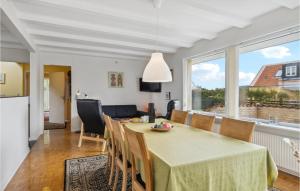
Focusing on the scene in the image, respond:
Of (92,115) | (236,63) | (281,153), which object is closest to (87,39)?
(92,115)

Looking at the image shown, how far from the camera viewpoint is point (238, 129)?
2.00 metres

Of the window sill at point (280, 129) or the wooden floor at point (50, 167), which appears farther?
the window sill at point (280, 129)

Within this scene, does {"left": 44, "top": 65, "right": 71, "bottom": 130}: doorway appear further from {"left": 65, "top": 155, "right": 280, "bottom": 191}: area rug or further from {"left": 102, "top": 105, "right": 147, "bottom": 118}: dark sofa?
{"left": 65, "top": 155, "right": 280, "bottom": 191}: area rug

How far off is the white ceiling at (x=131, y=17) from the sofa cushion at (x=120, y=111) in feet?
7.56

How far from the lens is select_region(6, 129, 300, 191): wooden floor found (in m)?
2.37

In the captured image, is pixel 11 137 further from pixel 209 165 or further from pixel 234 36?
pixel 234 36

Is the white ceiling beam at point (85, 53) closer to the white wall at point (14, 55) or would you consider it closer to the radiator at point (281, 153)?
the white wall at point (14, 55)

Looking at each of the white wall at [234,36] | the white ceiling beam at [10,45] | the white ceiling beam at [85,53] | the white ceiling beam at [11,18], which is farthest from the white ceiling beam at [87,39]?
the white ceiling beam at [10,45]

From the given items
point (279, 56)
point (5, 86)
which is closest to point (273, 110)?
point (279, 56)

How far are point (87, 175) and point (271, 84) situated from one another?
131 inches

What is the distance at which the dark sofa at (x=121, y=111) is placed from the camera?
5863 millimetres

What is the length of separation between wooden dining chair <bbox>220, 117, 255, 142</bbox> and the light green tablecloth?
13 centimetres

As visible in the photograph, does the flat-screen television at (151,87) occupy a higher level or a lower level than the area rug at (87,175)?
higher

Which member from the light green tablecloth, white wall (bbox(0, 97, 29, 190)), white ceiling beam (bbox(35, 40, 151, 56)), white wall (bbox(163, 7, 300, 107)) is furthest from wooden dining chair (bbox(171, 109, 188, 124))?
white ceiling beam (bbox(35, 40, 151, 56))
